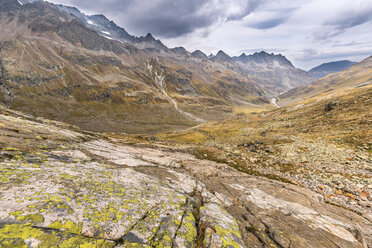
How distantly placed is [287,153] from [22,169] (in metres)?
41.2

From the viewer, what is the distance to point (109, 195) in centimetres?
907

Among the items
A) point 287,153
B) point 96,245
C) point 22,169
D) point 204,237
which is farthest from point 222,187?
point 287,153

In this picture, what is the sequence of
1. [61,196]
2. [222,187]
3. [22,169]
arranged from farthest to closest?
[222,187] → [22,169] → [61,196]

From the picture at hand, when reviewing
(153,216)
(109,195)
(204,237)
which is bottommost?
(204,237)

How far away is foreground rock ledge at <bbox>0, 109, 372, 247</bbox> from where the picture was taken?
592cm

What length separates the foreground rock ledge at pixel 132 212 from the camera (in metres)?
5.92

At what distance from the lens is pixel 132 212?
8.13 m

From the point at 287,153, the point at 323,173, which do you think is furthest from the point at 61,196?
the point at 287,153

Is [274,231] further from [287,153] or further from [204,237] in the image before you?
[287,153]

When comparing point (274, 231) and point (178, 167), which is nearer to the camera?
point (274, 231)

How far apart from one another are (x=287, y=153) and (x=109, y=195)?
37226 millimetres

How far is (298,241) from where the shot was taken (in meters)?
10.1

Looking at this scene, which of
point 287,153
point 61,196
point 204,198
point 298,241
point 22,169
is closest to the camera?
point 61,196

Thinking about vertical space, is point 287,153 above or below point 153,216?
below
